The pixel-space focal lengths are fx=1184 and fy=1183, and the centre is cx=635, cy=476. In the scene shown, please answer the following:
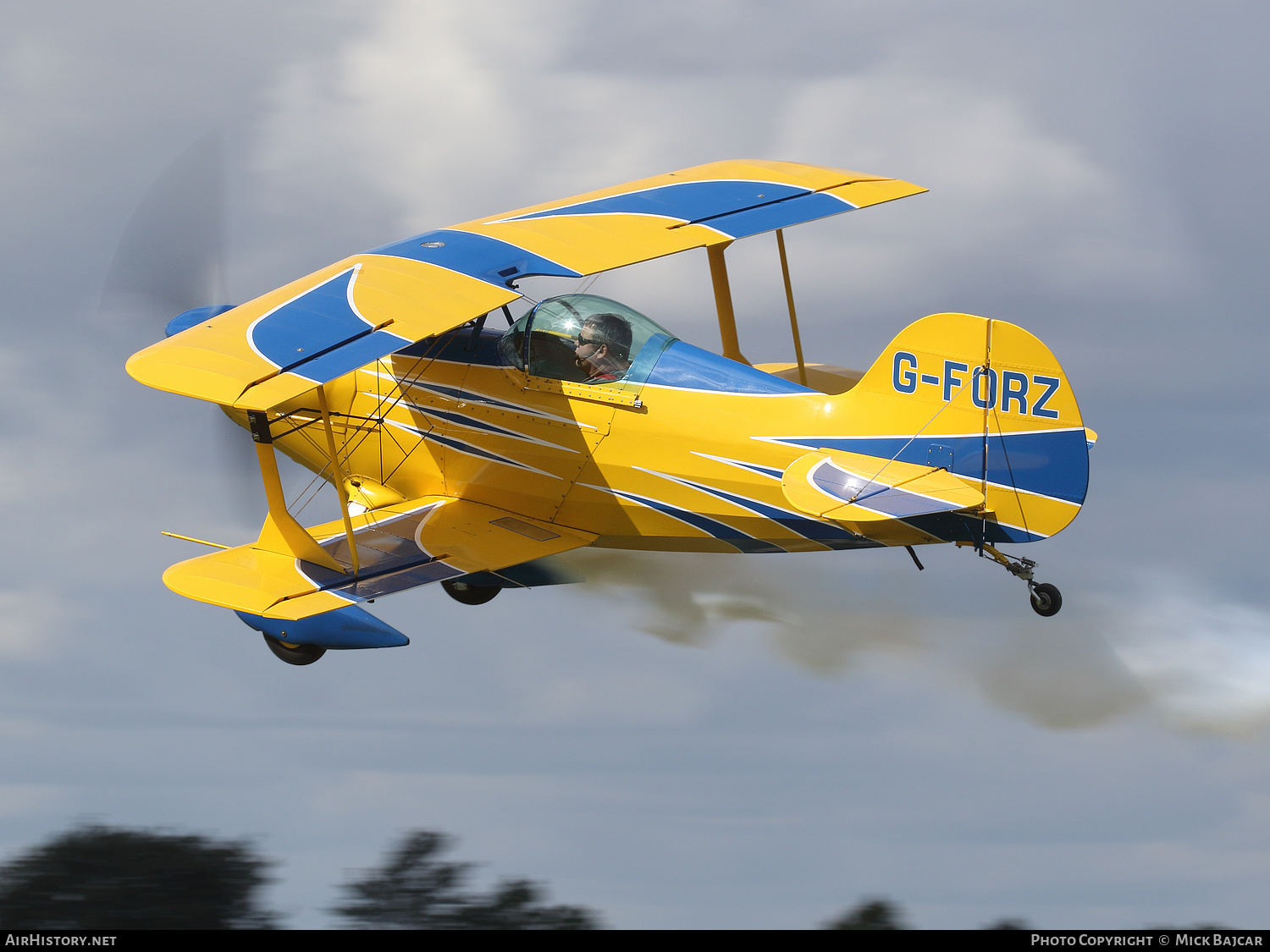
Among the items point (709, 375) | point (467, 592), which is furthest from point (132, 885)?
point (709, 375)

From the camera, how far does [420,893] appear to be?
47.3ft

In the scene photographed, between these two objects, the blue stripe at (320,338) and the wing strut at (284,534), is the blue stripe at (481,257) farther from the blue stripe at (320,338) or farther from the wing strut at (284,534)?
the wing strut at (284,534)

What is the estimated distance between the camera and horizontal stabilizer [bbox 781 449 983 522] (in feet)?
25.2

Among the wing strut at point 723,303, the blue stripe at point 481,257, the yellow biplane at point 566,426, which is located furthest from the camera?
the wing strut at point 723,303

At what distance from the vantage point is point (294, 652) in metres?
8.92

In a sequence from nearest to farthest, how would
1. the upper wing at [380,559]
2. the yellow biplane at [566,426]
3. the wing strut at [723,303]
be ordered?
the yellow biplane at [566,426], the upper wing at [380,559], the wing strut at [723,303]

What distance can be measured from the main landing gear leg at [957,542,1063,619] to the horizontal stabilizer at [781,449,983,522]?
451mm

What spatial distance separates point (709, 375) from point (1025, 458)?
2447 millimetres

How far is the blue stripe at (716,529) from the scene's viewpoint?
29.3 feet

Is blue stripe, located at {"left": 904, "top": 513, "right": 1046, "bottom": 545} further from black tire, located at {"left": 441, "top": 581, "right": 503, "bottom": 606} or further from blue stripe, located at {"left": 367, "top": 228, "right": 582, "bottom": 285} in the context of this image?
black tire, located at {"left": 441, "top": 581, "right": 503, "bottom": 606}

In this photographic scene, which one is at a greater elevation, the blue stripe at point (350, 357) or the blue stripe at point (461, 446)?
the blue stripe at point (461, 446)

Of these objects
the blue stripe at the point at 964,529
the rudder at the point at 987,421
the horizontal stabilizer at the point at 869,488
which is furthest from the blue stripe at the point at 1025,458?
the blue stripe at the point at 964,529

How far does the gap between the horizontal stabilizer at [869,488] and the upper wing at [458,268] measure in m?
2.35

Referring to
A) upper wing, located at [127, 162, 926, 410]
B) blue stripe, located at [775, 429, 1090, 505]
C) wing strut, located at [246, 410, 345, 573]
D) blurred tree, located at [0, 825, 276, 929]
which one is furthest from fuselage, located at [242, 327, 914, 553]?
blurred tree, located at [0, 825, 276, 929]
